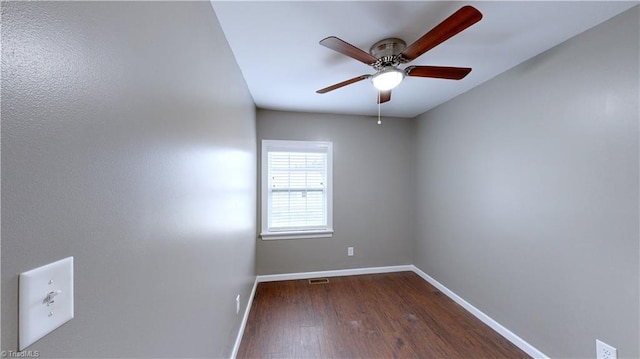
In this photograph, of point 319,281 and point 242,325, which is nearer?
point 242,325

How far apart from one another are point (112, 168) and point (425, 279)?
3.58 m

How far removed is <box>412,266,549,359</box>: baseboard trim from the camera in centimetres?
181

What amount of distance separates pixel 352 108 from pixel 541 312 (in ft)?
8.92

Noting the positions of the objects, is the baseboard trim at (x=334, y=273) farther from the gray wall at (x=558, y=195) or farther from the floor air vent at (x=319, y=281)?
the gray wall at (x=558, y=195)

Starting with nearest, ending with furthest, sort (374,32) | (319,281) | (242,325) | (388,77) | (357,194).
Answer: (374,32) → (388,77) → (242,325) → (319,281) → (357,194)

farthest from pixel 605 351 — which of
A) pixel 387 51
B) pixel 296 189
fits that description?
pixel 296 189

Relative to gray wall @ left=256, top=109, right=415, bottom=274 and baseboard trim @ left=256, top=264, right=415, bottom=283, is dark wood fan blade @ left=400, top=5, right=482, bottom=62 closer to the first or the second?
gray wall @ left=256, top=109, right=415, bottom=274

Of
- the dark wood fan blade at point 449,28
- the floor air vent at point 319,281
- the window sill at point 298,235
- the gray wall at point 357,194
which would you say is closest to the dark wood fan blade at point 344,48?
the dark wood fan blade at point 449,28

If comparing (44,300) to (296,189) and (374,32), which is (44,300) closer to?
(374,32)

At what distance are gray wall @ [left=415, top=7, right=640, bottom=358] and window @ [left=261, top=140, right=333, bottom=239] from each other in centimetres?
170

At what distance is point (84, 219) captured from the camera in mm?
478

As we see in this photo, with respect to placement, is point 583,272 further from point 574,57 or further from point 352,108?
point 352,108

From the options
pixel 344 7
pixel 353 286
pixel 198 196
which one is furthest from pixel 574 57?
pixel 353 286

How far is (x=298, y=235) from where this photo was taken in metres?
3.21
